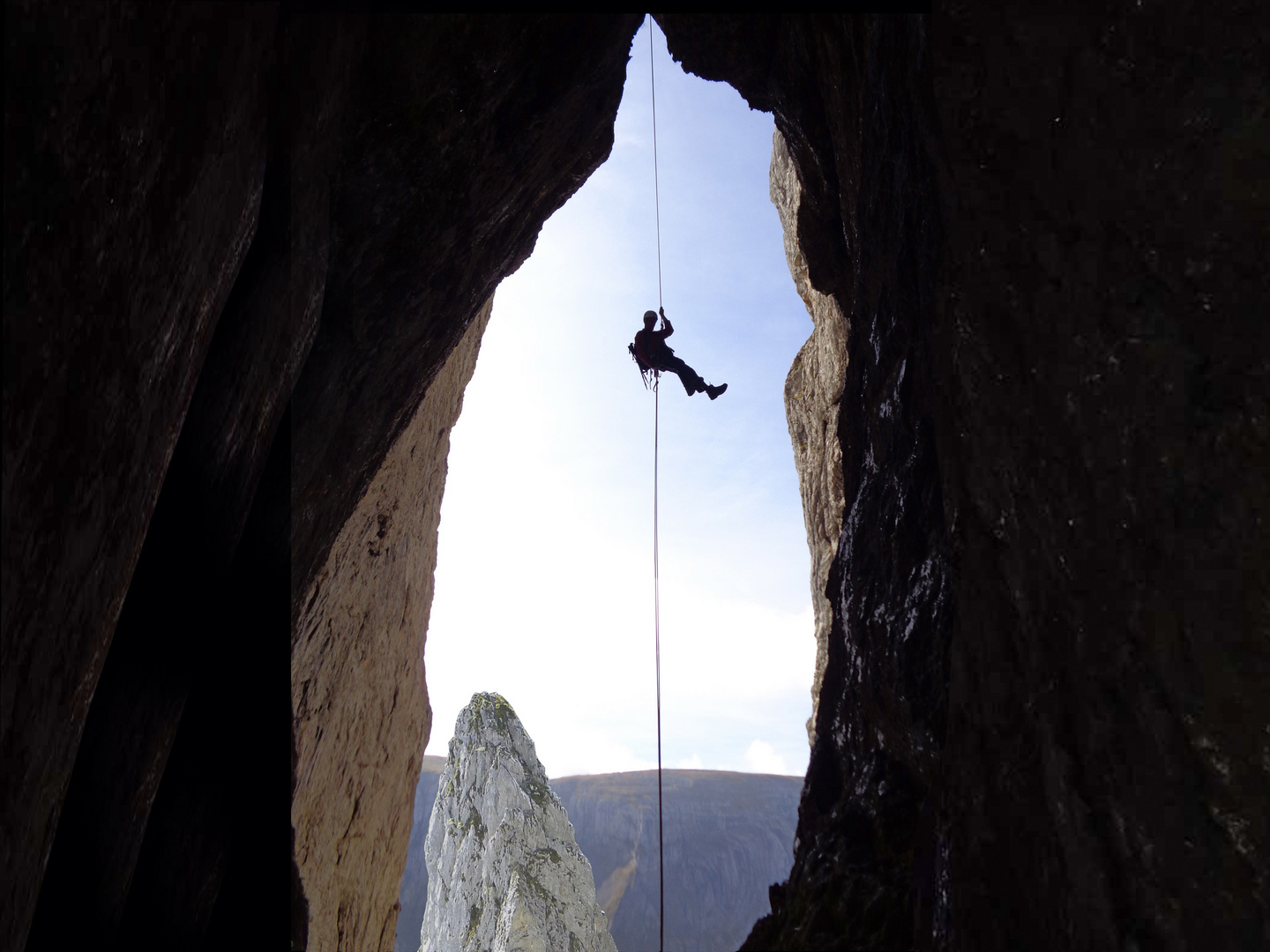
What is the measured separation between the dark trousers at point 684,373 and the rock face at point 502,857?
2375 cm

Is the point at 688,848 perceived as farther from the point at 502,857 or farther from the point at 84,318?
the point at 84,318

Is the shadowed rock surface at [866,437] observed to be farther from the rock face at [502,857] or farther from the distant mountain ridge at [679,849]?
the distant mountain ridge at [679,849]

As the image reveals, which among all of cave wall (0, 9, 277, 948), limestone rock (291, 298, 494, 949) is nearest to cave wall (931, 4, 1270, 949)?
cave wall (0, 9, 277, 948)

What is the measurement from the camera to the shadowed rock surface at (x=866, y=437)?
2.17 m

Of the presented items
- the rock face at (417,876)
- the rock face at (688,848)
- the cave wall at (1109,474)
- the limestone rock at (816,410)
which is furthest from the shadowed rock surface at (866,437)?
the rock face at (688,848)

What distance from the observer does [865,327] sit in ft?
19.4

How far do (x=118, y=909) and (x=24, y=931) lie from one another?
1210 mm

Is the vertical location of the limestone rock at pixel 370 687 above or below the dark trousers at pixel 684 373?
below

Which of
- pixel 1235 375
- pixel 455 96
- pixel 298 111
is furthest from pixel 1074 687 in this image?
pixel 455 96

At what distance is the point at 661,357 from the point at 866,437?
14.2 feet

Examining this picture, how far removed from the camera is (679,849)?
62.6m

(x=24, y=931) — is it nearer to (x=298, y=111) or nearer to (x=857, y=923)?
(x=298, y=111)

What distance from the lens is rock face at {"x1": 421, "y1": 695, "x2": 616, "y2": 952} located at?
1086 inches

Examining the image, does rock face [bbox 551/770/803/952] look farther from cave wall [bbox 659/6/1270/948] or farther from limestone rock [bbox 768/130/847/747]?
cave wall [bbox 659/6/1270/948]
